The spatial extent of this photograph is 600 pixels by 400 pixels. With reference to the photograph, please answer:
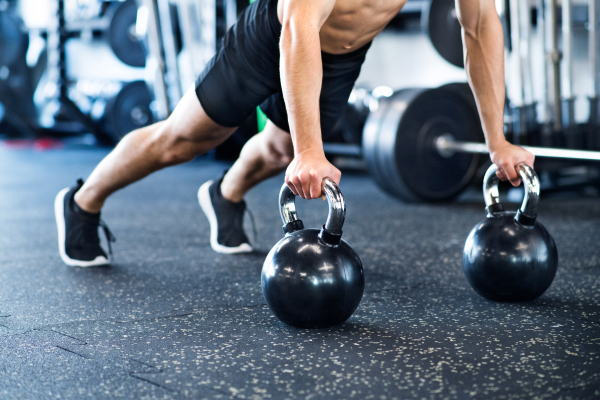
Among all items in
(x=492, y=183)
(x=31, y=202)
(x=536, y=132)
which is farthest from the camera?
(x=31, y=202)

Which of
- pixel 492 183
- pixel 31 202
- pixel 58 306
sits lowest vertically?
pixel 31 202

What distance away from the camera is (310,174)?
42.2 inches

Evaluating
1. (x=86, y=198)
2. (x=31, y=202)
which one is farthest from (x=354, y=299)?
(x=31, y=202)

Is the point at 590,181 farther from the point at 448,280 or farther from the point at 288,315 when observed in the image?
the point at 288,315

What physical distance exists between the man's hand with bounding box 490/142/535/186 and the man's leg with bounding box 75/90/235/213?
0.63 m

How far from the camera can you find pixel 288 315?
1.15 metres

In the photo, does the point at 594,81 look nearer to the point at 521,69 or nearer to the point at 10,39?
the point at 521,69

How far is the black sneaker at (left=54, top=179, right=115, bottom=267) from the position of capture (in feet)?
5.67

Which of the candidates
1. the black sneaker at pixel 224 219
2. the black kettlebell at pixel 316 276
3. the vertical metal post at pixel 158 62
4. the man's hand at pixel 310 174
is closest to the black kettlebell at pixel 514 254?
the black kettlebell at pixel 316 276

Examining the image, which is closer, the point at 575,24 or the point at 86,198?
the point at 86,198

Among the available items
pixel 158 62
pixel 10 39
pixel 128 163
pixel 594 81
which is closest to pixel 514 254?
pixel 128 163

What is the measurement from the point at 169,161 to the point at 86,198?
0.90 feet

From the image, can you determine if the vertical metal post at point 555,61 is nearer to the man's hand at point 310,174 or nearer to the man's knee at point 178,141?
the man's knee at point 178,141

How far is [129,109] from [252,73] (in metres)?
4.00
